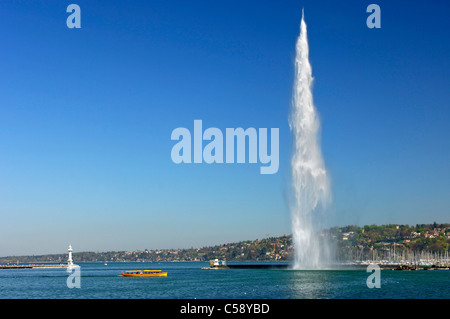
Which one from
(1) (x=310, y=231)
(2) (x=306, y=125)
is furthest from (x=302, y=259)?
(2) (x=306, y=125)

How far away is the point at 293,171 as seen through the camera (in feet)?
305

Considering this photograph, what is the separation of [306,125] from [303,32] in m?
15.8

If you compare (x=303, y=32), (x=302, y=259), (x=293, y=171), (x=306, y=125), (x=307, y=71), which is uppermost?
(x=303, y=32)
